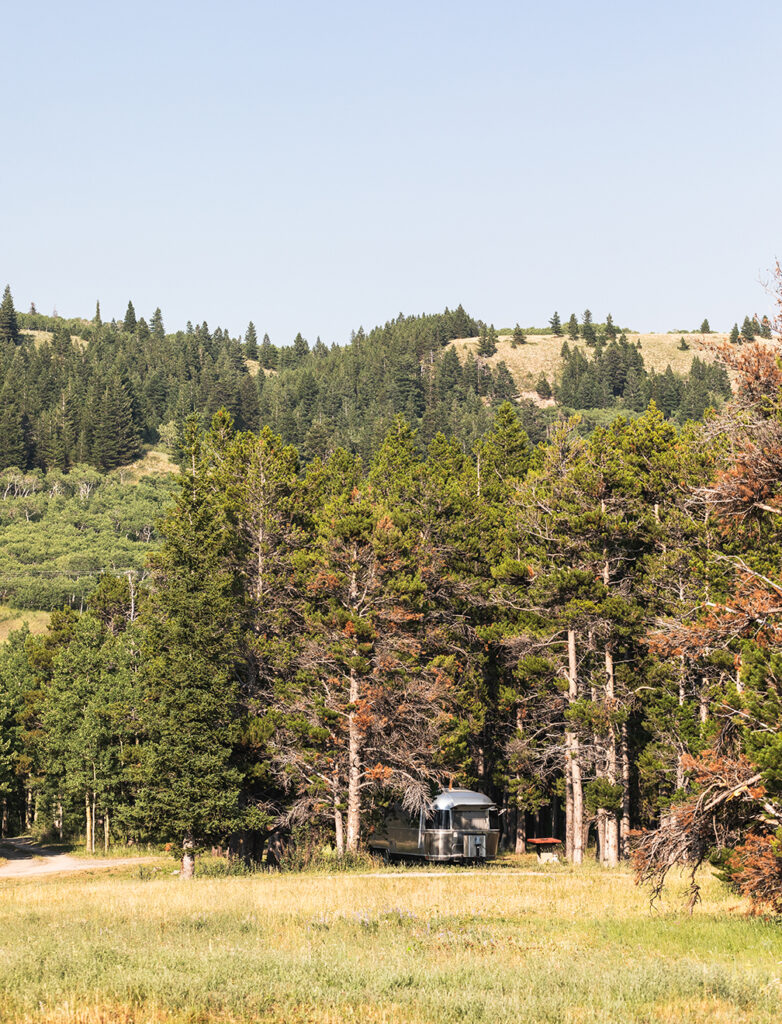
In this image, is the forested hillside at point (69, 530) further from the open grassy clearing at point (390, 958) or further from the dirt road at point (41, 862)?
the open grassy clearing at point (390, 958)

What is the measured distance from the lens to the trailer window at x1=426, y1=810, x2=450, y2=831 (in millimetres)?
39031

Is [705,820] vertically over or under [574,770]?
over

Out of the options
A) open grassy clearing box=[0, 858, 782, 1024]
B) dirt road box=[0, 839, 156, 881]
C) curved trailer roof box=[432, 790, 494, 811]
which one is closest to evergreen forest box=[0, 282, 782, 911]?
curved trailer roof box=[432, 790, 494, 811]

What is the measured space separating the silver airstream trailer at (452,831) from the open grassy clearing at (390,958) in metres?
13.0

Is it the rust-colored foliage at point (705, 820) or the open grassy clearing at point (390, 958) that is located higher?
the rust-colored foliage at point (705, 820)

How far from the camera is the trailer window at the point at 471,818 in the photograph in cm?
3912

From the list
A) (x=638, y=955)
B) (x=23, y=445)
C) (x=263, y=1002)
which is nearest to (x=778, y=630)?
(x=638, y=955)

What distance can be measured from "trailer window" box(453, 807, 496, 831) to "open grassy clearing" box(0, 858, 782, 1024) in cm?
1306

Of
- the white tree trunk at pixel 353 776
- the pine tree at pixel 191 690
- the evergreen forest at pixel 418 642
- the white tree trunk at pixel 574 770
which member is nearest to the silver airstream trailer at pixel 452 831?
the evergreen forest at pixel 418 642

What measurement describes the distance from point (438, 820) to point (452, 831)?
75cm

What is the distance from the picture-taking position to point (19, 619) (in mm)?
137000

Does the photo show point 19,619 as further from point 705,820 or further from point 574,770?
point 705,820

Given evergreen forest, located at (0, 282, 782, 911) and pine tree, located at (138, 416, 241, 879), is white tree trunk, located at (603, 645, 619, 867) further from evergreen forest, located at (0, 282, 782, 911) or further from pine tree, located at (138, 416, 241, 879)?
pine tree, located at (138, 416, 241, 879)

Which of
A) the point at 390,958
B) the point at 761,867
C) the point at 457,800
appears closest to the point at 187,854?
the point at 457,800
